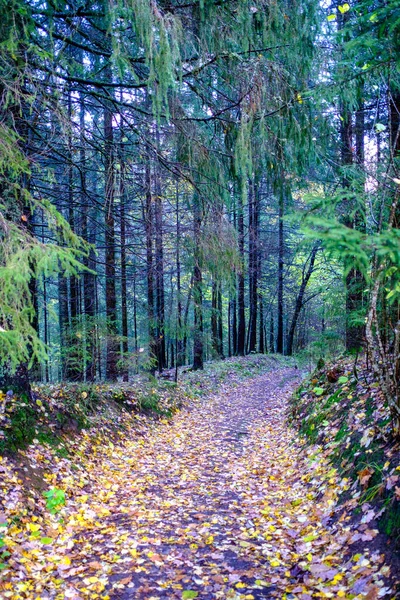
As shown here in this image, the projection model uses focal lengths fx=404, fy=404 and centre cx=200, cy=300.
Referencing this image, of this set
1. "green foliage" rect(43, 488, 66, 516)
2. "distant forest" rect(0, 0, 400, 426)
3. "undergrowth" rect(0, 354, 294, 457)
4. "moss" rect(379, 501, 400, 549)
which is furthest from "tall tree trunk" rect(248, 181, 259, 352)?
"moss" rect(379, 501, 400, 549)

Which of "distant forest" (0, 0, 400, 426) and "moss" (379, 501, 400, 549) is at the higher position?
"distant forest" (0, 0, 400, 426)

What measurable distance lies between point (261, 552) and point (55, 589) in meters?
1.90

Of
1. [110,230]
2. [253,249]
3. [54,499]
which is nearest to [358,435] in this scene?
[54,499]

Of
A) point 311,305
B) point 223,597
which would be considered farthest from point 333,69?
point 311,305

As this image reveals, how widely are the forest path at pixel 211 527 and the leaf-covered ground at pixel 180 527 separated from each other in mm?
14

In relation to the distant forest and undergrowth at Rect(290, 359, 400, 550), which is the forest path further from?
the distant forest

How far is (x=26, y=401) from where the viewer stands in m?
6.01

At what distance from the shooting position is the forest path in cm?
341

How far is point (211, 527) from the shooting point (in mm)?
4504

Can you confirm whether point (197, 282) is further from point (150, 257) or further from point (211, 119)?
point (211, 119)

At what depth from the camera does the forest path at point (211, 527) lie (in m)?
3.41

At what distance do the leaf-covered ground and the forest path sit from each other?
1 cm

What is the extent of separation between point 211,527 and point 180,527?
1.15 ft

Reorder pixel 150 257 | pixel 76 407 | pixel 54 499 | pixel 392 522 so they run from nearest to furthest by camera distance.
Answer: pixel 392 522
pixel 54 499
pixel 76 407
pixel 150 257
